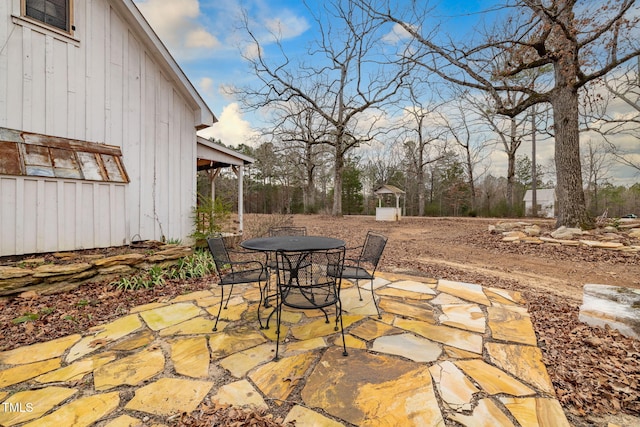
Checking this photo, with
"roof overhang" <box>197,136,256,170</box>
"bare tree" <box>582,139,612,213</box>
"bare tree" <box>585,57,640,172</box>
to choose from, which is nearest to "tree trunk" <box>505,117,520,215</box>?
"bare tree" <box>585,57,640,172</box>

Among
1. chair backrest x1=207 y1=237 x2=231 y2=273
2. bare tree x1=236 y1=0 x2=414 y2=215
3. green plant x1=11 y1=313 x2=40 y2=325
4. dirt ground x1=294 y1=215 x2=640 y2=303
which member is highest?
bare tree x1=236 y1=0 x2=414 y2=215

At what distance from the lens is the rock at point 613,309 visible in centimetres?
251

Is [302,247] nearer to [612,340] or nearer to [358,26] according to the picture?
[612,340]

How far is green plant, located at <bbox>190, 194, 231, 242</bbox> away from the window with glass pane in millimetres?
3518

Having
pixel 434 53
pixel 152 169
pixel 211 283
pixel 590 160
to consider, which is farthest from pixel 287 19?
pixel 590 160

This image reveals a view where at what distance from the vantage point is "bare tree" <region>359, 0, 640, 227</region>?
6.95 m

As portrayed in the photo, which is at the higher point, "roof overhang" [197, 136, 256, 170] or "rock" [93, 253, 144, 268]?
"roof overhang" [197, 136, 256, 170]

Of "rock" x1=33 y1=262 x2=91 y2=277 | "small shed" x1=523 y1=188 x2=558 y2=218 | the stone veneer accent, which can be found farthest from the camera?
"small shed" x1=523 y1=188 x2=558 y2=218

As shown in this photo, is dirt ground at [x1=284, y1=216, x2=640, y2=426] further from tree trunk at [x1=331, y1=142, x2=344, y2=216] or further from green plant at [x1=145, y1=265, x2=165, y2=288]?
tree trunk at [x1=331, y1=142, x2=344, y2=216]

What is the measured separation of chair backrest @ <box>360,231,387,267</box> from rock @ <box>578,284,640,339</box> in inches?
82.1

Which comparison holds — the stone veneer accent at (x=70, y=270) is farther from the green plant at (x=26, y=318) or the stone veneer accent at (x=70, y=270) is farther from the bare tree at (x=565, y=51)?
the bare tree at (x=565, y=51)

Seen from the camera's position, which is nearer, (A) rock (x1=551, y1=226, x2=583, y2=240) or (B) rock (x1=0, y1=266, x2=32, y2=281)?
(B) rock (x1=0, y1=266, x2=32, y2=281)

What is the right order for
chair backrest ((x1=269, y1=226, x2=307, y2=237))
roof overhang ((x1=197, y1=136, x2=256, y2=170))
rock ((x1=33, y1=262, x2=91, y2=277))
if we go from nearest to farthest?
rock ((x1=33, y1=262, x2=91, y2=277)), chair backrest ((x1=269, y1=226, x2=307, y2=237)), roof overhang ((x1=197, y1=136, x2=256, y2=170))

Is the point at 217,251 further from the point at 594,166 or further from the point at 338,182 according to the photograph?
the point at 594,166
